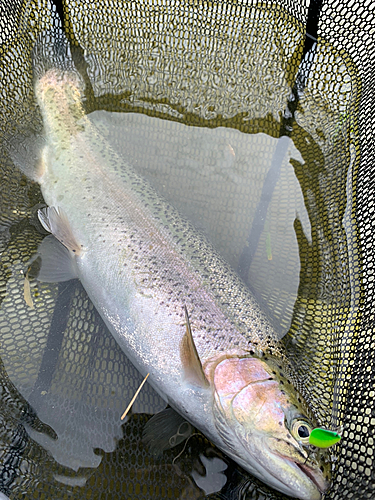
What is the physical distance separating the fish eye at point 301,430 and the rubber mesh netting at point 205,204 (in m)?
0.41

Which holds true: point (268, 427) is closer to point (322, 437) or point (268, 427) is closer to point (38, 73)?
point (322, 437)

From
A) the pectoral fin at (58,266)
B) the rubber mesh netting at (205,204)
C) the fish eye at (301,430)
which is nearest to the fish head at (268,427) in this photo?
the fish eye at (301,430)

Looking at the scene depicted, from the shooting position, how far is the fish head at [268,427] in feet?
4.54

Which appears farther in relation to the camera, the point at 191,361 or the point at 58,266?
the point at 58,266

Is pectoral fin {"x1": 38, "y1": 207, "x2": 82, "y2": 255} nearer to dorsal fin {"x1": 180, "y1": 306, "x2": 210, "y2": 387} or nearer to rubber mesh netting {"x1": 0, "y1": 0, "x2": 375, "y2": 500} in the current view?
rubber mesh netting {"x1": 0, "y1": 0, "x2": 375, "y2": 500}

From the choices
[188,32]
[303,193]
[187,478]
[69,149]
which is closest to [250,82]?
[188,32]

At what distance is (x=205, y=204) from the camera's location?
2402mm

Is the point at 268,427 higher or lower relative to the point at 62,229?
lower

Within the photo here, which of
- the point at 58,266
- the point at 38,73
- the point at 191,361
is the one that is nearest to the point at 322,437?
the point at 191,361

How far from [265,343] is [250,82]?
6.07 feet

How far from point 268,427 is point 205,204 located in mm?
1397

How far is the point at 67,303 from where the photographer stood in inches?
82.2

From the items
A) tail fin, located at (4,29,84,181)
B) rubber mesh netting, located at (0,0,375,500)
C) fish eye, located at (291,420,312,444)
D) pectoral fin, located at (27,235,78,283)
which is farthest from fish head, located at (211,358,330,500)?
tail fin, located at (4,29,84,181)

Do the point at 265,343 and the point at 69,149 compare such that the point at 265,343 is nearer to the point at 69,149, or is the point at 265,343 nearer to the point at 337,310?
the point at 337,310
